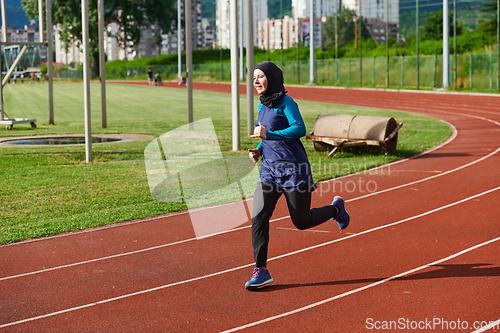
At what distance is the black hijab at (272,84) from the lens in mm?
5102

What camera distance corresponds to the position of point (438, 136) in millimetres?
17484

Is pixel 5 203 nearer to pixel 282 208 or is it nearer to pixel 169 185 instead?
pixel 169 185

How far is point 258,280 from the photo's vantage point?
209 inches

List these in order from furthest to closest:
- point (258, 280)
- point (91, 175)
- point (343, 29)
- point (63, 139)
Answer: point (343, 29) < point (63, 139) < point (91, 175) < point (258, 280)

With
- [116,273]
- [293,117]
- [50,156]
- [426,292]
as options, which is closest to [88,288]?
[116,273]

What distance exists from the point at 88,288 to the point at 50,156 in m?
9.04

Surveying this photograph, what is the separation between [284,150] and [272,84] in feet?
1.94

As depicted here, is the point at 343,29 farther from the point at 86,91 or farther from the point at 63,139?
the point at 86,91

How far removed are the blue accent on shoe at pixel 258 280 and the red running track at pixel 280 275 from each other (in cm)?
9

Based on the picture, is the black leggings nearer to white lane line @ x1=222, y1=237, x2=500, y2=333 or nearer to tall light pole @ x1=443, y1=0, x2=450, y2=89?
white lane line @ x1=222, y1=237, x2=500, y2=333

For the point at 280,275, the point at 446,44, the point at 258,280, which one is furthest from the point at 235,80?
the point at 446,44

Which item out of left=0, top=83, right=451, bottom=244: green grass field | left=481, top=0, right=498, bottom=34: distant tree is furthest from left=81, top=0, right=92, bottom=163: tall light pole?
left=481, top=0, right=498, bottom=34: distant tree

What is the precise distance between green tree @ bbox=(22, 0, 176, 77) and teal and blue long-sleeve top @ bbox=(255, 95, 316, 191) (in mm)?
60272

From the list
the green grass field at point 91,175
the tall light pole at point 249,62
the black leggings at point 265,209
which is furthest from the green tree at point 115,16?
the black leggings at point 265,209
